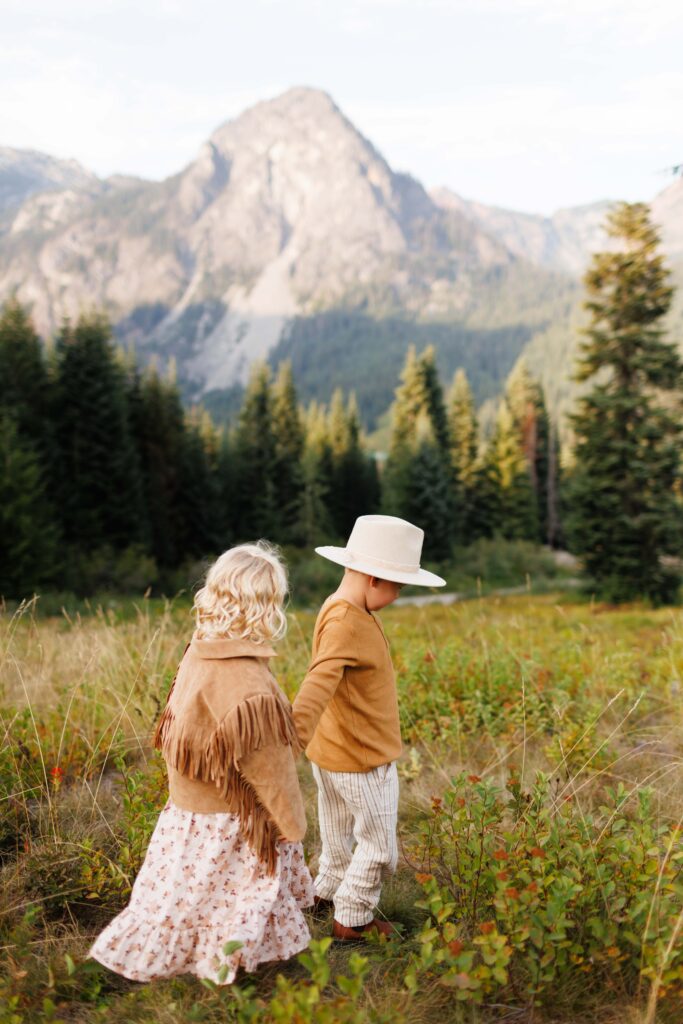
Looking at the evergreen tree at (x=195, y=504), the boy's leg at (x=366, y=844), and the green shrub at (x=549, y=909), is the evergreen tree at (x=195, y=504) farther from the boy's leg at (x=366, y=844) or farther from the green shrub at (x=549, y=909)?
the green shrub at (x=549, y=909)

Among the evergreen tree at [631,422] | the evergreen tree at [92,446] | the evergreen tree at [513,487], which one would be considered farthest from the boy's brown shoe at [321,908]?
the evergreen tree at [513,487]

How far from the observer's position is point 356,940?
9.34ft

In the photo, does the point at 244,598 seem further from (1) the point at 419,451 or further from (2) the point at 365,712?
(1) the point at 419,451

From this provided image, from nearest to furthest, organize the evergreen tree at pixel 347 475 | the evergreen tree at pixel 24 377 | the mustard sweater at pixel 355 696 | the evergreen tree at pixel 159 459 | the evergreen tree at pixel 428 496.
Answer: the mustard sweater at pixel 355 696
the evergreen tree at pixel 24 377
the evergreen tree at pixel 159 459
the evergreen tree at pixel 428 496
the evergreen tree at pixel 347 475

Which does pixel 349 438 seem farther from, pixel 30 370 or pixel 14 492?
pixel 14 492

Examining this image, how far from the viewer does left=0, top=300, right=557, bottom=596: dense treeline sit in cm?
2397

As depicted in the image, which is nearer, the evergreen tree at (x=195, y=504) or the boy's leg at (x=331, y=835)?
the boy's leg at (x=331, y=835)

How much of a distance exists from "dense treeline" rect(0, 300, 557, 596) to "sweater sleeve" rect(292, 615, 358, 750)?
19.3 meters

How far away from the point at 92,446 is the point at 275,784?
2601cm

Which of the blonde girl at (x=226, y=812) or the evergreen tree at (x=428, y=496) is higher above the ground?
the blonde girl at (x=226, y=812)

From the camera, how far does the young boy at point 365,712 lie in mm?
2785

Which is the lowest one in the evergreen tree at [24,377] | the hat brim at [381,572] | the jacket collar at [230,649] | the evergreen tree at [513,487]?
the evergreen tree at [513,487]

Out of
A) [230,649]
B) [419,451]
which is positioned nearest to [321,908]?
[230,649]

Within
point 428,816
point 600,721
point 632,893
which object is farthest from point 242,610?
point 600,721
